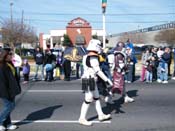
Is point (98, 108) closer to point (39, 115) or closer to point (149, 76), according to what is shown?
point (39, 115)

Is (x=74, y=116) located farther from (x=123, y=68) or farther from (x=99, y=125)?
(x=123, y=68)

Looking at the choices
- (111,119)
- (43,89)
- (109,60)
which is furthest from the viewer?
(43,89)

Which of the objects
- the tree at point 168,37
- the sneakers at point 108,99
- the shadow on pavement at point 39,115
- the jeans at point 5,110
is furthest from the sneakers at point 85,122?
the tree at point 168,37

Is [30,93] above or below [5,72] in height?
below

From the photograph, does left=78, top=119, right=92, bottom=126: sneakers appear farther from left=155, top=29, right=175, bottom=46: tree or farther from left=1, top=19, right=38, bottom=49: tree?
left=155, top=29, right=175, bottom=46: tree

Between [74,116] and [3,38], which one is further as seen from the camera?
[3,38]

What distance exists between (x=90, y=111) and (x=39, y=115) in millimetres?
1291

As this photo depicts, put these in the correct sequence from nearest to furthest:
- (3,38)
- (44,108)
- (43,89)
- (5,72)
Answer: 1. (5,72)
2. (44,108)
3. (43,89)
4. (3,38)

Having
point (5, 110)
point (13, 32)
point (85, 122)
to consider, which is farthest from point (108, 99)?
point (13, 32)

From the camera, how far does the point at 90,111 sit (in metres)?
10.1

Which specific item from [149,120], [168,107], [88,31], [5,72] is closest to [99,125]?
[149,120]

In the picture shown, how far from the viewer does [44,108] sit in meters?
10.6

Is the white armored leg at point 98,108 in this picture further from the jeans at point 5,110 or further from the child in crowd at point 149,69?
the child in crowd at point 149,69

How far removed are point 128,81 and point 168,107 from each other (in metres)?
6.99
